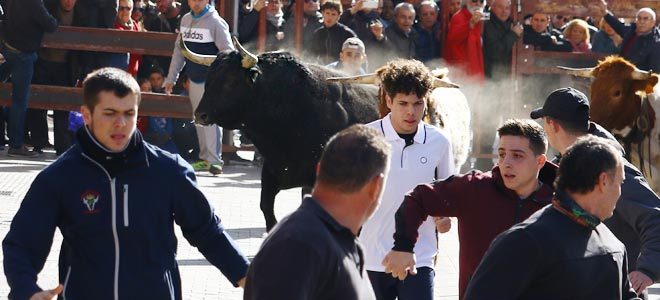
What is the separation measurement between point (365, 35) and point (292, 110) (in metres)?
5.43

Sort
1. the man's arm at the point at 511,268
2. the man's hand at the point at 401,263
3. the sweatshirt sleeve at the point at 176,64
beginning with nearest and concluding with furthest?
the man's arm at the point at 511,268 → the man's hand at the point at 401,263 → the sweatshirt sleeve at the point at 176,64

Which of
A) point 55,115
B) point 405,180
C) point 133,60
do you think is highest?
point 405,180

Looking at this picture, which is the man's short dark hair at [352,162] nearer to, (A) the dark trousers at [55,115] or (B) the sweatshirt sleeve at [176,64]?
(B) the sweatshirt sleeve at [176,64]

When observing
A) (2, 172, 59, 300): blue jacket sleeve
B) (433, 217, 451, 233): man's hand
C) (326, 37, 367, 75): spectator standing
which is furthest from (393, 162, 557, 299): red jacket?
(326, 37, 367, 75): spectator standing

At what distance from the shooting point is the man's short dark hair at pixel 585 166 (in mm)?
4543

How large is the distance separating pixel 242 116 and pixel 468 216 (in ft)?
19.7

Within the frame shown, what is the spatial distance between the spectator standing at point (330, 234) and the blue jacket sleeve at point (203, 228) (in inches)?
46.2

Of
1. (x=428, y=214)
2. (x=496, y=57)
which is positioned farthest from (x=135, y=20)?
(x=428, y=214)

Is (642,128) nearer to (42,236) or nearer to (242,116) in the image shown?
(242,116)

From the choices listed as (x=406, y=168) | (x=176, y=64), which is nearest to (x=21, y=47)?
(x=176, y=64)

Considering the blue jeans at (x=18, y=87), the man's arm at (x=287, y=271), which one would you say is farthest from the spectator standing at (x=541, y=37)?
the man's arm at (x=287, y=271)

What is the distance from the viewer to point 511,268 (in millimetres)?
4398

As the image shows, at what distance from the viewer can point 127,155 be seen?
5.07 meters

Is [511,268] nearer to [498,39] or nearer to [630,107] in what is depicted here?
[630,107]
